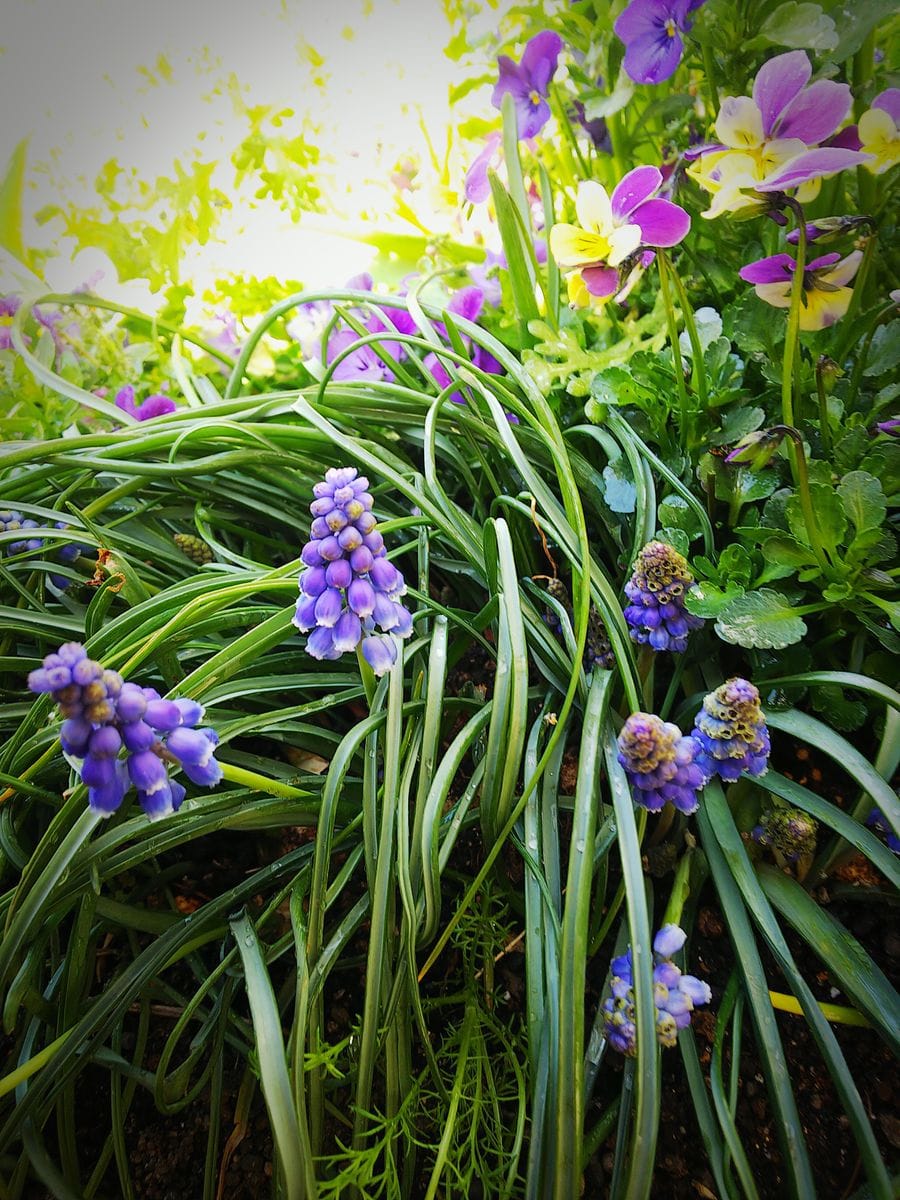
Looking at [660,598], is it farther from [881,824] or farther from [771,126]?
[771,126]

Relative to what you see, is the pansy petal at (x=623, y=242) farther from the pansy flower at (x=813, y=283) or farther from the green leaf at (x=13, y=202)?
the green leaf at (x=13, y=202)

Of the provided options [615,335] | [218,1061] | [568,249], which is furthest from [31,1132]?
[615,335]

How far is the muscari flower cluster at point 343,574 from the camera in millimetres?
570

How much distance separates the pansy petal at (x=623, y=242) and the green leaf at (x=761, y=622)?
0.40 meters

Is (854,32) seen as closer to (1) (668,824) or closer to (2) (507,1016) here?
(1) (668,824)

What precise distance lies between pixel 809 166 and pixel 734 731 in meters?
0.55

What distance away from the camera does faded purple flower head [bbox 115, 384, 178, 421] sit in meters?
1.17

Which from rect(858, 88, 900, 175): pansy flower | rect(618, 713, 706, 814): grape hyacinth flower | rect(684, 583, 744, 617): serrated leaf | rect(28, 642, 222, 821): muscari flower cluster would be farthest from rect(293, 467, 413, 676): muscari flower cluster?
rect(858, 88, 900, 175): pansy flower

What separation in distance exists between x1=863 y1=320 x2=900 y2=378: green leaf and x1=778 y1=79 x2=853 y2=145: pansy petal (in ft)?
0.74

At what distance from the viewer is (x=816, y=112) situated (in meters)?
0.74

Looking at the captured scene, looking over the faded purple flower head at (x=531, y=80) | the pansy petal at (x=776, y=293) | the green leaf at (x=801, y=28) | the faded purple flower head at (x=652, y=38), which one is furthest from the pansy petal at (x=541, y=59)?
the pansy petal at (x=776, y=293)

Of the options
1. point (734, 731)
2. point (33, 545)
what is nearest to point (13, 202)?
point (33, 545)

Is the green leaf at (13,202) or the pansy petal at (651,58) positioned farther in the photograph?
the green leaf at (13,202)

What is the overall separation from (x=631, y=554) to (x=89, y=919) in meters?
0.72
